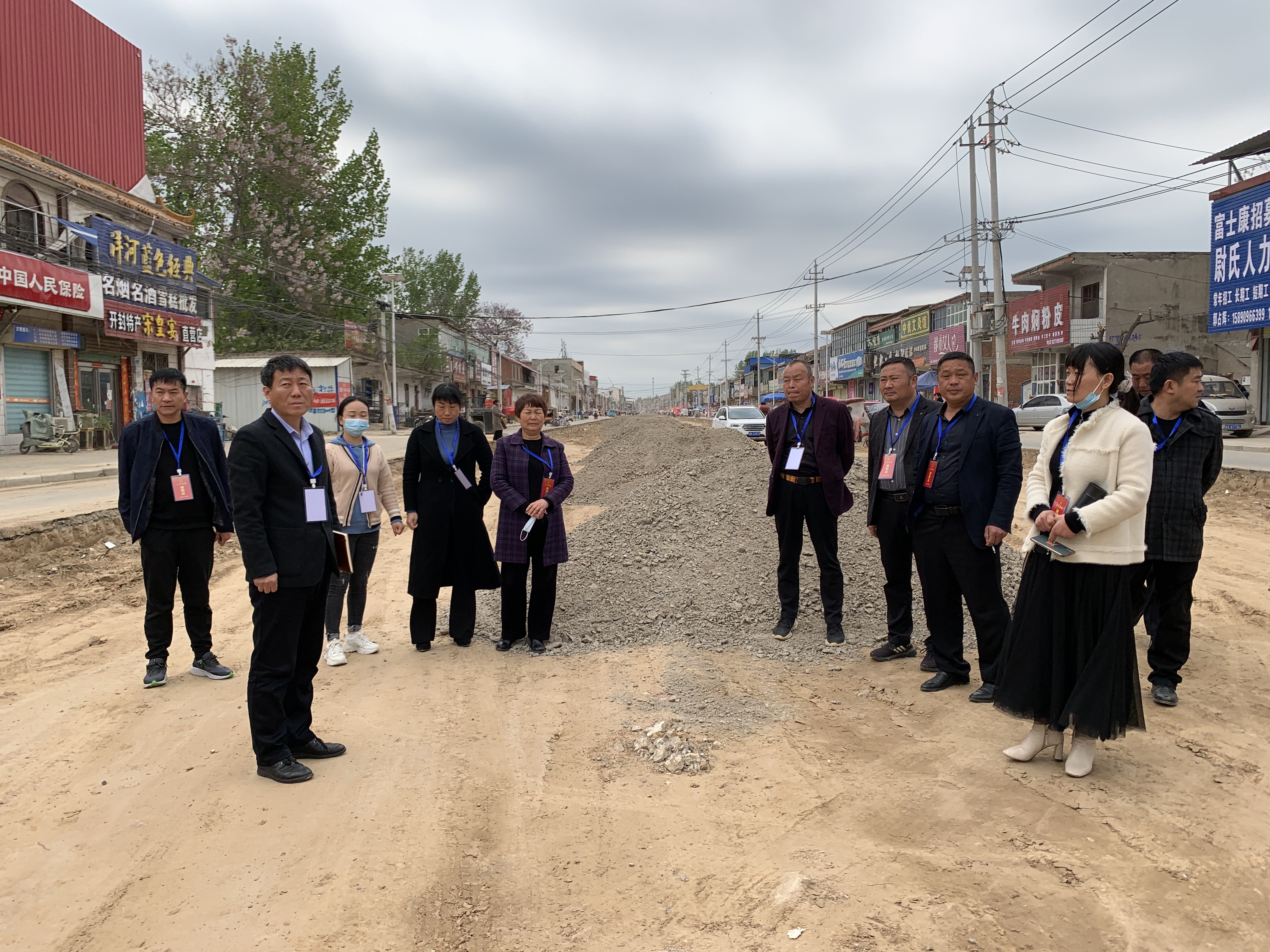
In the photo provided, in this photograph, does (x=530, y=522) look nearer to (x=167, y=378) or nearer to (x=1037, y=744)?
(x=167, y=378)

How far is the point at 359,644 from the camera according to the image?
18.0ft

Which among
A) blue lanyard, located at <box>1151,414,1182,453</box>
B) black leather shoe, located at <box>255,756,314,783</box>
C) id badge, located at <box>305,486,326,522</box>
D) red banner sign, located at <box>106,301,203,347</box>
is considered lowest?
black leather shoe, located at <box>255,756,314,783</box>

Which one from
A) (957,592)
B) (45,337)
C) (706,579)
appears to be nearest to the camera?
(957,592)

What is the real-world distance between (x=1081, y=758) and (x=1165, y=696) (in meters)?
1.27

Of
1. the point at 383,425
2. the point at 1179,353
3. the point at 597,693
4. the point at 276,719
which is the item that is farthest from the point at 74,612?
the point at 383,425

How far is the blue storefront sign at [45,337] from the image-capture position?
1939cm

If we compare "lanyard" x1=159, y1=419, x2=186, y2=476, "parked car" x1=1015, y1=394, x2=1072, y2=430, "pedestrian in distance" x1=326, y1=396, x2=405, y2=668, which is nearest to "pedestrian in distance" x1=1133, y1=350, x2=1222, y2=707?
"pedestrian in distance" x1=326, y1=396, x2=405, y2=668

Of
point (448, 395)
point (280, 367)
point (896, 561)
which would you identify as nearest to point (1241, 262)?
point (896, 561)

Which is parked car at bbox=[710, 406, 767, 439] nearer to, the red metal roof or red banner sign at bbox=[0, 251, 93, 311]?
red banner sign at bbox=[0, 251, 93, 311]

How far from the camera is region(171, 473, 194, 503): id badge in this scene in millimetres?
4570

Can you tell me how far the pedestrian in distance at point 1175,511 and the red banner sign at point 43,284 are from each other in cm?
2173

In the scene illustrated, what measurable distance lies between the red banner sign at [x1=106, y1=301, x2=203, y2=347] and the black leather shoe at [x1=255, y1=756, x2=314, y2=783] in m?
22.7

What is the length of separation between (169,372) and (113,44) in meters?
29.1


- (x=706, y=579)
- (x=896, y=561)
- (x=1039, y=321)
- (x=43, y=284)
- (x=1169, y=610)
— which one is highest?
(x=1039, y=321)
